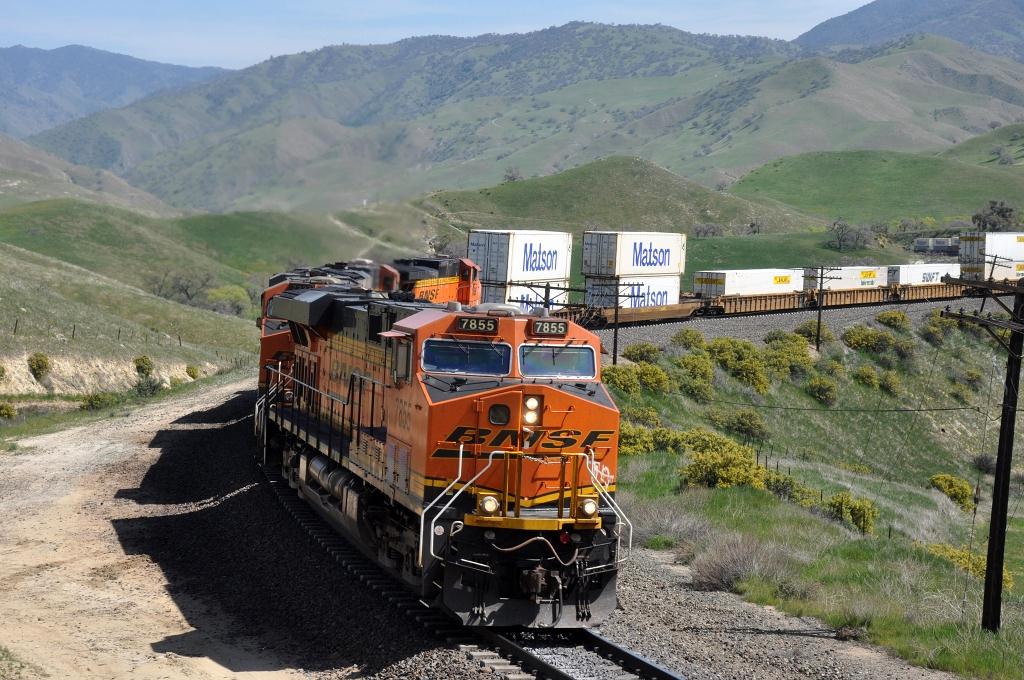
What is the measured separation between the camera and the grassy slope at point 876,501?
16523mm

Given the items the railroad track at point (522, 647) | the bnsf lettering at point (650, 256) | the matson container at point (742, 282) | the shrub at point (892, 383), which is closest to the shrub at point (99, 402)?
the bnsf lettering at point (650, 256)

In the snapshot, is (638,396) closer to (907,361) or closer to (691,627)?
(907,361)

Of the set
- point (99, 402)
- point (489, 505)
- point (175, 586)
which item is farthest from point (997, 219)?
point (489, 505)

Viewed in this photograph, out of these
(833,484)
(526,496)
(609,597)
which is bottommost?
(833,484)

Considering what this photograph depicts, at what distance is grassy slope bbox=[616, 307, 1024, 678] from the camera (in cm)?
1652

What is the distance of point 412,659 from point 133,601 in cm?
608

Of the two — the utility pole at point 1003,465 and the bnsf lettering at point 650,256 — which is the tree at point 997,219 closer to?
the bnsf lettering at point 650,256

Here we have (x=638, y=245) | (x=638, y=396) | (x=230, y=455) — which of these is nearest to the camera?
(x=230, y=455)

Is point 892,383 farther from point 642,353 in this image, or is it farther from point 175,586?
point 175,586

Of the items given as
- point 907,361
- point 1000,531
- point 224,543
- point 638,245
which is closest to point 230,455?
point 224,543

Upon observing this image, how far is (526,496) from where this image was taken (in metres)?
14.9

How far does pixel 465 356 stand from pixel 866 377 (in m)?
50.3

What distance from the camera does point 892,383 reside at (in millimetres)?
61750

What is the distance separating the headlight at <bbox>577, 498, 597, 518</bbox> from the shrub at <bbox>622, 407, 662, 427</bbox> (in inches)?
1046
